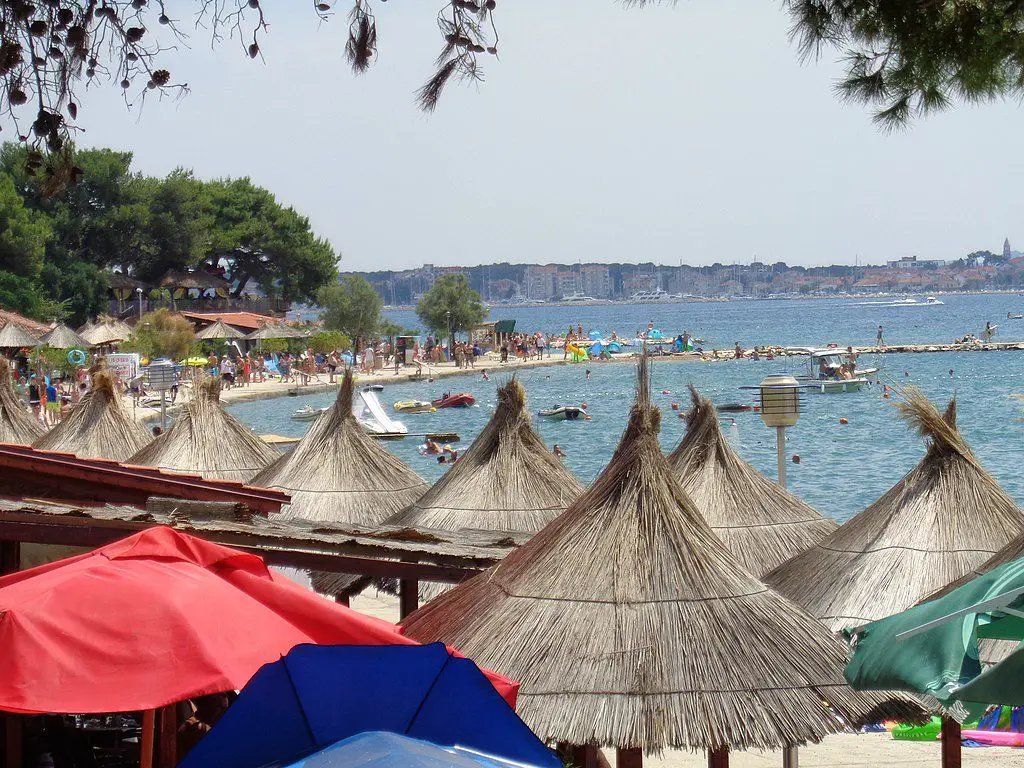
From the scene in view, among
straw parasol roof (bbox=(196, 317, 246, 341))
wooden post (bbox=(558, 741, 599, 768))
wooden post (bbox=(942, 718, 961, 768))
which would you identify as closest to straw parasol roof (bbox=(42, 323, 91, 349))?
straw parasol roof (bbox=(196, 317, 246, 341))

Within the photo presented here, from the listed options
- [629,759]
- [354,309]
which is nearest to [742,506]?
[629,759]

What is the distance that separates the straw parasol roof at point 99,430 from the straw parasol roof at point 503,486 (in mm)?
5948

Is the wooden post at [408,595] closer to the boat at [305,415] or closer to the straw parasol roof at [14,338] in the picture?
the straw parasol roof at [14,338]

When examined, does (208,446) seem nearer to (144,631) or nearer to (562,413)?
(144,631)

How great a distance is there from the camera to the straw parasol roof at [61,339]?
133 feet

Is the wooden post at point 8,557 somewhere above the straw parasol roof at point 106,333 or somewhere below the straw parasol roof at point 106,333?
above

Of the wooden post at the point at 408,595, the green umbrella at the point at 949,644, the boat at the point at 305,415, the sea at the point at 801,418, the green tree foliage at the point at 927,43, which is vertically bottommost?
the sea at the point at 801,418

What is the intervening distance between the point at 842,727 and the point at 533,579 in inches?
58.9

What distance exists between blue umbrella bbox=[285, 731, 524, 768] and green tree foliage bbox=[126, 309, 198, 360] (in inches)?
1816

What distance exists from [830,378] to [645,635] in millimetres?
50672

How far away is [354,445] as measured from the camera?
1355 cm

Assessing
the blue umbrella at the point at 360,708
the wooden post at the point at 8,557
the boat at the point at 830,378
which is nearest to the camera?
the blue umbrella at the point at 360,708

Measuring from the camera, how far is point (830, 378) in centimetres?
5472

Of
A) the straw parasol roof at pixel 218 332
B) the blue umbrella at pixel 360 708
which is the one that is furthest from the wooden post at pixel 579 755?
the straw parasol roof at pixel 218 332
